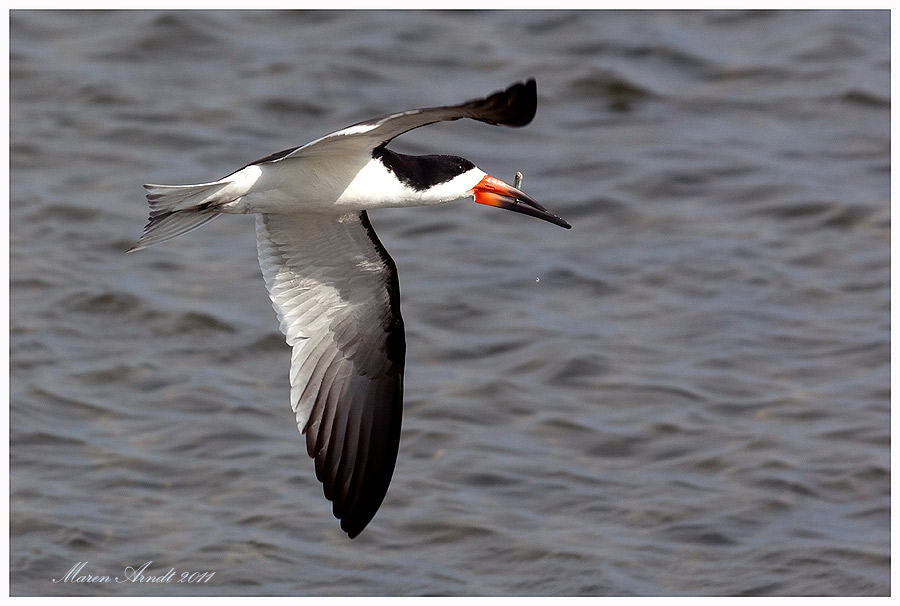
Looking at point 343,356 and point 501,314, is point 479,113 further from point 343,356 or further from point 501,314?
point 501,314

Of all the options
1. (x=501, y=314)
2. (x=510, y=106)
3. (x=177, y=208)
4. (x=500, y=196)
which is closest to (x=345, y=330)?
(x=500, y=196)

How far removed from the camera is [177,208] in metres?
5.11

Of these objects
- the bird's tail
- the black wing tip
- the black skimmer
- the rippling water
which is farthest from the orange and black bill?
the rippling water

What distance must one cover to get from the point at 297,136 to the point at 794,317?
3.68 metres

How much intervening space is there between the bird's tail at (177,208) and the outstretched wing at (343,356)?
2.46 ft

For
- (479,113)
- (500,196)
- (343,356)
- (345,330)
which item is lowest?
(343,356)

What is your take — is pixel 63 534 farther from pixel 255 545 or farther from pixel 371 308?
pixel 371 308

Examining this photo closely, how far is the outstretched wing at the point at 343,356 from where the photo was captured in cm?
603

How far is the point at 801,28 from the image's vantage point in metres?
11.6

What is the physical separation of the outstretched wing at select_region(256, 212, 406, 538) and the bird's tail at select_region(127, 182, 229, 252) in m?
0.75

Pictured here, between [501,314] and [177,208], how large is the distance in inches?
141

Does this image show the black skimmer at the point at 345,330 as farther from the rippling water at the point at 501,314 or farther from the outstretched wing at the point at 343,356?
the rippling water at the point at 501,314

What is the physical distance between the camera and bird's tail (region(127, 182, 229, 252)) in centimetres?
503

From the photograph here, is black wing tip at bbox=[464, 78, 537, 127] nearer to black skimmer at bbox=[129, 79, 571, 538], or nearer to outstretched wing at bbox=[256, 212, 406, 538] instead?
black skimmer at bbox=[129, 79, 571, 538]
